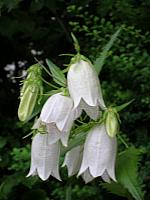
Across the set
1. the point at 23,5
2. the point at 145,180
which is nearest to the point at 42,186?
the point at 145,180

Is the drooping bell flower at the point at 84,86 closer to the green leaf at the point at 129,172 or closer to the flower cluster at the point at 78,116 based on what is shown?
the flower cluster at the point at 78,116

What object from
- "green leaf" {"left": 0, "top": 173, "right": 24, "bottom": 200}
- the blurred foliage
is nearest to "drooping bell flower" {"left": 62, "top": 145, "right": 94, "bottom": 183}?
the blurred foliage

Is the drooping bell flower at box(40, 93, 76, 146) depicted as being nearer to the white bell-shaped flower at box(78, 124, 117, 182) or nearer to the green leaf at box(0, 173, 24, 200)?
the white bell-shaped flower at box(78, 124, 117, 182)

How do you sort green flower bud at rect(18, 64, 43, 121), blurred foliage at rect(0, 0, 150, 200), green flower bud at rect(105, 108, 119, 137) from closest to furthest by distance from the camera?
green flower bud at rect(105, 108, 119, 137) → green flower bud at rect(18, 64, 43, 121) → blurred foliage at rect(0, 0, 150, 200)

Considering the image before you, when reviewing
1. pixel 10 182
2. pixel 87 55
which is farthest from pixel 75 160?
pixel 87 55

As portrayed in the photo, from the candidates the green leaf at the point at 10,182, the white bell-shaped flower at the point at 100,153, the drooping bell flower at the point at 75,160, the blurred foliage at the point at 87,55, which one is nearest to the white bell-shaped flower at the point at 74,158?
the drooping bell flower at the point at 75,160

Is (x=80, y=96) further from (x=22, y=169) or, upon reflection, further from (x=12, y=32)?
(x=12, y=32)
